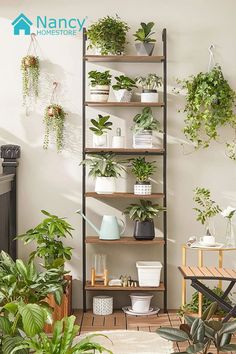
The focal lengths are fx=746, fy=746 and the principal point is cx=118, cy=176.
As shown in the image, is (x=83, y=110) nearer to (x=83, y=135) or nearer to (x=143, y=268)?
(x=83, y=135)

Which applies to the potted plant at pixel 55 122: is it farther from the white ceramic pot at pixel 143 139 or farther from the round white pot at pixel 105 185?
the white ceramic pot at pixel 143 139

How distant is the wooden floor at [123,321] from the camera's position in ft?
19.5

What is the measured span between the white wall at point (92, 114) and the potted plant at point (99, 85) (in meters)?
0.23

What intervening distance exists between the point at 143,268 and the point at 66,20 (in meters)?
2.25

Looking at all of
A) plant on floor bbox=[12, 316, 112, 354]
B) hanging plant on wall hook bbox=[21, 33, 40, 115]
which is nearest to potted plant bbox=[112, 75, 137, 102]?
hanging plant on wall hook bbox=[21, 33, 40, 115]

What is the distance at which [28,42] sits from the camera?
257 inches

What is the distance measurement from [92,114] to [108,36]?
28.0 inches

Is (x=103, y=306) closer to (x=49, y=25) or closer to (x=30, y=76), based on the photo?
(x=30, y=76)

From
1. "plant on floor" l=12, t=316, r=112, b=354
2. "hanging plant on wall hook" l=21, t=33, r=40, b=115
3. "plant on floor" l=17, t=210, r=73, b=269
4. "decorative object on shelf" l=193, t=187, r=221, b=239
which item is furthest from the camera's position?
"hanging plant on wall hook" l=21, t=33, r=40, b=115

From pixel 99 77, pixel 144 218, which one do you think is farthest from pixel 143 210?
pixel 99 77

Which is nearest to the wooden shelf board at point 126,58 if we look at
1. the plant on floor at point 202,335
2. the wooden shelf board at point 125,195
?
the wooden shelf board at point 125,195

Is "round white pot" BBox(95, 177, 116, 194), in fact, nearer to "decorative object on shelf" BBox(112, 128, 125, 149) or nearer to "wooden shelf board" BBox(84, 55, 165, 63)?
"decorative object on shelf" BBox(112, 128, 125, 149)

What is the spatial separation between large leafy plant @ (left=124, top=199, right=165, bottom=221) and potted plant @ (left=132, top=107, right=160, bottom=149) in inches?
19.4

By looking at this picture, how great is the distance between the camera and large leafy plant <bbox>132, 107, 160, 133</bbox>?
20.6 ft
